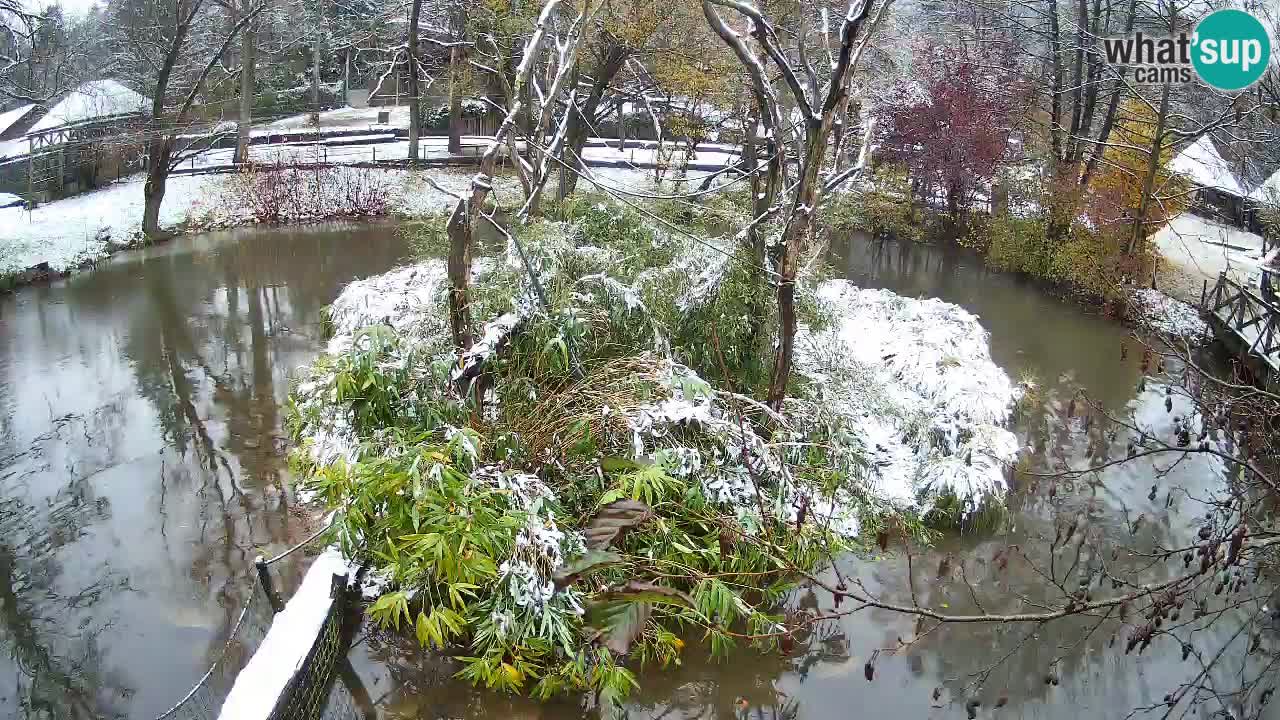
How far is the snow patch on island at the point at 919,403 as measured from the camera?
849cm

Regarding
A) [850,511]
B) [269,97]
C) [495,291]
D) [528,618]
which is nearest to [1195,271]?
[850,511]

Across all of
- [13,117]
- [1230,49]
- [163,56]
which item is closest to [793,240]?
[1230,49]

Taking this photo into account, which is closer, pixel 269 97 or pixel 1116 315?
pixel 1116 315

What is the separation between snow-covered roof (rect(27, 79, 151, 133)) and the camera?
2209 centimetres

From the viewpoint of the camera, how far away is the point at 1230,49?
43.3 feet

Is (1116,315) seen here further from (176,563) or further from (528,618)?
(176,563)

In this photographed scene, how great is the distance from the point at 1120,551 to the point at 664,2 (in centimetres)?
1244

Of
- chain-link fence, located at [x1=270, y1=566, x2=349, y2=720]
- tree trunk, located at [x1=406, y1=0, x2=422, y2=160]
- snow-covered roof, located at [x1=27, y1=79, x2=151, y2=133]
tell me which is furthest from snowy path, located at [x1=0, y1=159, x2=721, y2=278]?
chain-link fence, located at [x1=270, y1=566, x2=349, y2=720]

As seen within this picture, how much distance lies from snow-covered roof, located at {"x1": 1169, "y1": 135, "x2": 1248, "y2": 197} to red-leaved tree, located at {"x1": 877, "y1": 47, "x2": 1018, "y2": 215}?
3.43 meters

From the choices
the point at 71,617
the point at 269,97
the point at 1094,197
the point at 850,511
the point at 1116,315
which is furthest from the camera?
the point at 269,97

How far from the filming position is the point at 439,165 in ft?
79.9

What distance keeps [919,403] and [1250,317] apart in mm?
6178

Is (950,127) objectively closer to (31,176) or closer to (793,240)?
(793,240)

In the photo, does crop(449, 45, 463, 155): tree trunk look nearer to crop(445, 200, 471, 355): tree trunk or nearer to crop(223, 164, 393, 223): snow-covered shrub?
crop(223, 164, 393, 223): snow-covered shrub
